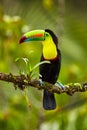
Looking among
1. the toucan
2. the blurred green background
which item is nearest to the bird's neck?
the toucan

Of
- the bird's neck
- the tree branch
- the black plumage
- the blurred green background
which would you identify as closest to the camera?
the tree branch

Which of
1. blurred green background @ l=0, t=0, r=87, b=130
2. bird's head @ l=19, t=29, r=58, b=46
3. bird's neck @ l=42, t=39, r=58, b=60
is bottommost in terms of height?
blurred green background @ l=0, t=0, r=87, b=130

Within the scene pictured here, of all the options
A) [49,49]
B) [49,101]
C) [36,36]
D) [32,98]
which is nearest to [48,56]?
[49,49]

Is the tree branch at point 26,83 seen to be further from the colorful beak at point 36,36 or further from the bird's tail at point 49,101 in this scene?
the colorful beak at point 36,36

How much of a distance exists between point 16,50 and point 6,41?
0.14 m

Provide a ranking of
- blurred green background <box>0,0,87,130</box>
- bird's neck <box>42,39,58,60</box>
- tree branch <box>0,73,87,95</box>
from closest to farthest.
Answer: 1. tree branch <box>0,73,87,95</box>
2. bird's neck <box>42,39,58,60</box>
3. blurred green background <box>0,0,87,130</box>

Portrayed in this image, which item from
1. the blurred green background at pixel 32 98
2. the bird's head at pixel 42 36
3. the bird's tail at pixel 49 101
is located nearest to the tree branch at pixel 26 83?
the bird's tail at pixel 49 101

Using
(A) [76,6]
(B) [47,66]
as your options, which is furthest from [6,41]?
(A) [76,6]

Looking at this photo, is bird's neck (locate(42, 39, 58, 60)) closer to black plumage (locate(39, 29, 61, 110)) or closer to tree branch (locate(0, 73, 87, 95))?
black plumage (locate(39, 29, 61, 110))

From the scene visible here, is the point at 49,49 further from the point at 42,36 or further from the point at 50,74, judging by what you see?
the point at 50,74

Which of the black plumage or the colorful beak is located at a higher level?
the colorful beak

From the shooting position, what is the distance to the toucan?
3.44 metres

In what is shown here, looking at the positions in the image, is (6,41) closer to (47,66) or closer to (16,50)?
(16,50)

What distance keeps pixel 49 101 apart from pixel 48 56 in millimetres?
285
